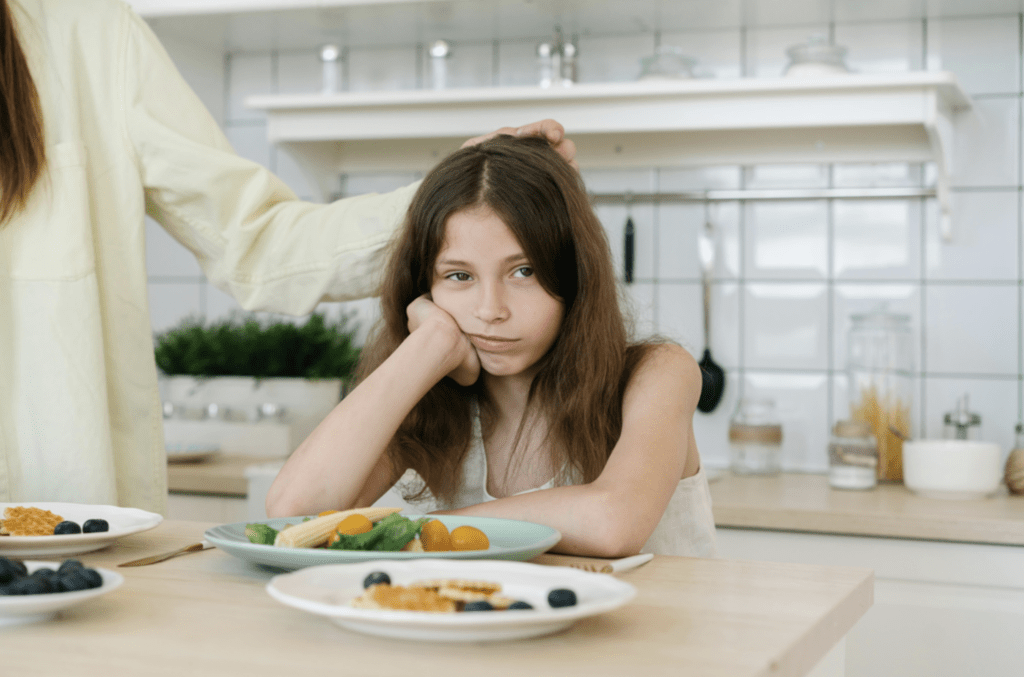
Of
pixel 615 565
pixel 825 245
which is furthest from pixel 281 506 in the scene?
pixel 825 245

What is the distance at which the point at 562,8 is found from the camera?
73.3 inches

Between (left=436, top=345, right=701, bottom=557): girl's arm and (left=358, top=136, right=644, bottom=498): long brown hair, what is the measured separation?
54mm

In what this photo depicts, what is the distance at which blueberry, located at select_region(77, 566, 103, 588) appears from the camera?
1.66 feet

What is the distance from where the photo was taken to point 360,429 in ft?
2.91

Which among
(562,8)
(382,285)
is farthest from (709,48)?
(382,285)

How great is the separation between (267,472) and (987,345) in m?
1.36

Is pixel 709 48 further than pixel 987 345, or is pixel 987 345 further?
pixel 709 48

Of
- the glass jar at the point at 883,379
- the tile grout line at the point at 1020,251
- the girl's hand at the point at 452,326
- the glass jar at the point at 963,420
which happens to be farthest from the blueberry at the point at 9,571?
the tile grout line at the point at 1020,251

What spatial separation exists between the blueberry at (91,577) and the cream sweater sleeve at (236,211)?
635 millimetres

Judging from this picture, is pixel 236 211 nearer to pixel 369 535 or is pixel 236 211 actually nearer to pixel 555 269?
pixel 555 269

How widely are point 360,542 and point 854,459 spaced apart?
1.29 m

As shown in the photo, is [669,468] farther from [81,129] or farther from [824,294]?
[824,294]

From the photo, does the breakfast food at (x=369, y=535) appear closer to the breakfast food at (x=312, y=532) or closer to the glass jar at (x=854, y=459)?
the breakfast food at (x=312, y=532)

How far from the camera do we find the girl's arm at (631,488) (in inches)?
29.8
